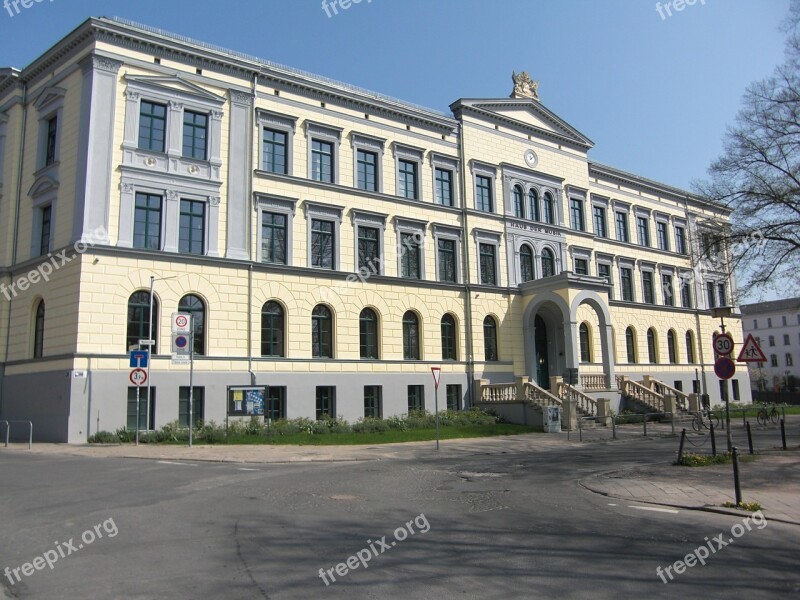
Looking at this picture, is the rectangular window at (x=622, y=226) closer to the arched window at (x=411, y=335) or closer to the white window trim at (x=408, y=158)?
the white window trim at (x=408, y=158)

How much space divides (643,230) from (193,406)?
37066 mm

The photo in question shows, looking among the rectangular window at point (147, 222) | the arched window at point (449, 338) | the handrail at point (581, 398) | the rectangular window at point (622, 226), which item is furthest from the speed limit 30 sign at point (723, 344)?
the rectangular window at point (622, 226)

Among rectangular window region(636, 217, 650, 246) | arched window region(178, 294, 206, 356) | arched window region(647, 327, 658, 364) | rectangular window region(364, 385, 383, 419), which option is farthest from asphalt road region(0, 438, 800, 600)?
rectangular window region(636, 217, 650, 246)

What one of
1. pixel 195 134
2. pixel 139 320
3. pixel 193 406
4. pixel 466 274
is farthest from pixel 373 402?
pixel 195 134

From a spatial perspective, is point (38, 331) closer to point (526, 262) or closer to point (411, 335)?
point (411, 335)

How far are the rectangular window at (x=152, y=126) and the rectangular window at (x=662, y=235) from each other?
38.0m

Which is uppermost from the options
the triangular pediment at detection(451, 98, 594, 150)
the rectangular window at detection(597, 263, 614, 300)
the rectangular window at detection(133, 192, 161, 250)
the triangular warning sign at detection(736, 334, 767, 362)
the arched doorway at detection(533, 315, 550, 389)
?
the triangular pediment at detection(451, 98, 594, 150)

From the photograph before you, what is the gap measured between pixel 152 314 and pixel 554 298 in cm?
2142

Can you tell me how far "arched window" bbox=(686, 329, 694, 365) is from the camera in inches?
2015

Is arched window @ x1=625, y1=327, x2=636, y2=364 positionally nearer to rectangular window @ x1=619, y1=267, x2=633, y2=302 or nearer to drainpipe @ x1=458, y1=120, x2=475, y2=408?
rectangular window @ x1=619, y1=267, x2=633, y2=302

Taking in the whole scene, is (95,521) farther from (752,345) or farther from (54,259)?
(54,259)

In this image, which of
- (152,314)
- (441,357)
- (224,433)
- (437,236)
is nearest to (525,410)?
(441,357)

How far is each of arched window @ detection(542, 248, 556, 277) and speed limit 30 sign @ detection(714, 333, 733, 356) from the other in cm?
2550

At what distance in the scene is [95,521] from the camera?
10.1 meters
